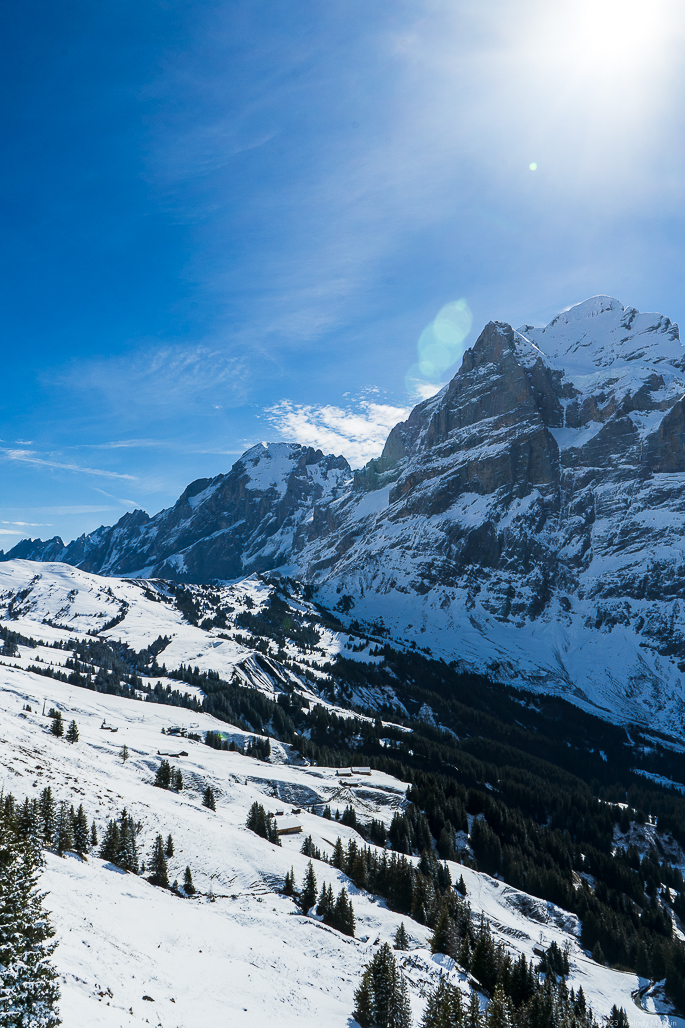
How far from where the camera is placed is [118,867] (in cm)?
4597

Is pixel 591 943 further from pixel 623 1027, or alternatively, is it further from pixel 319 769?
pixel 319 769

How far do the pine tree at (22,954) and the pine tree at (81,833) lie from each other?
25.4 meters

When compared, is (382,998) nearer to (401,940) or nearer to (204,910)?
(204,910)

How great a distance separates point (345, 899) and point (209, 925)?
53.0 ft

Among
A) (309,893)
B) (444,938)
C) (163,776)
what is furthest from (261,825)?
(444,938)

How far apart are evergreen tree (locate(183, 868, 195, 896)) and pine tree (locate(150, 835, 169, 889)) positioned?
1.56 m

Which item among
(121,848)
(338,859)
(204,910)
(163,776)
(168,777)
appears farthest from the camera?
(168,777)

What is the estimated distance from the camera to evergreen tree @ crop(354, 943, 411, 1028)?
36.9 m

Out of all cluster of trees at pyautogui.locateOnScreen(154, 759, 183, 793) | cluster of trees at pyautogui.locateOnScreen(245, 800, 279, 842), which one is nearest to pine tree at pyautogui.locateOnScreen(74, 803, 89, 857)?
cluster of trees at pyautogui.locateOnScreen(154, 759, 183, 793)

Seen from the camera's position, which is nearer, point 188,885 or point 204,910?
point 204,910

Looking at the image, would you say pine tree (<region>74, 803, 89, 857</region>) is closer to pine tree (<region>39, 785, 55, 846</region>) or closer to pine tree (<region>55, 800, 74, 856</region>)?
pine tree (<region>55, 800, 74, 856</region>)

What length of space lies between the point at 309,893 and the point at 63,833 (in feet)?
76.8

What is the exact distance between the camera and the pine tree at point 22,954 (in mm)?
19734

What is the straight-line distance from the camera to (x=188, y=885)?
161 feet
